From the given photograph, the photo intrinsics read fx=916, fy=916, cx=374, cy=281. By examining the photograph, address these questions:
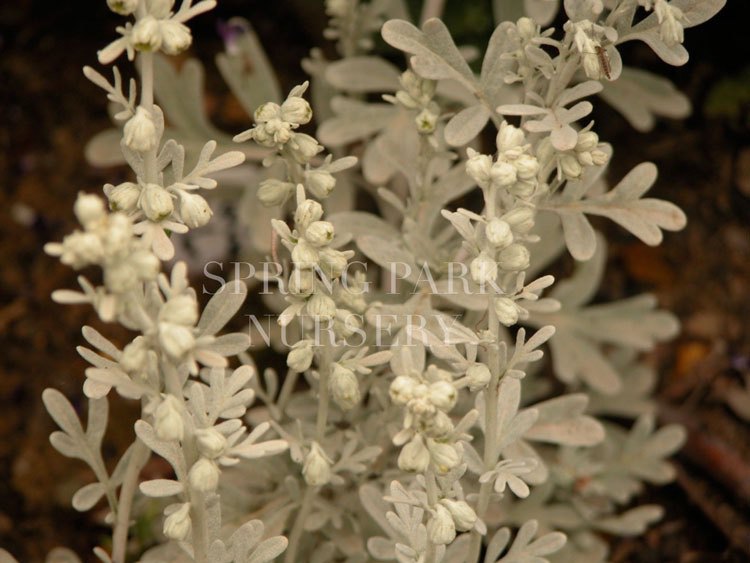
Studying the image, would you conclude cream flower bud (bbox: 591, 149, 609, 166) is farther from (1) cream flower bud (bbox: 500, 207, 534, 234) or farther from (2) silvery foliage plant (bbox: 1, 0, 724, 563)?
(1) cream flower bud (bbox: 500, 207, 534, 234)

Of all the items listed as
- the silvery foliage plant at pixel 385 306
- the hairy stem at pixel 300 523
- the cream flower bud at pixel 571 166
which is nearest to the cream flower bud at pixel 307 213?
the silvery foliage plant at pixel 385 306

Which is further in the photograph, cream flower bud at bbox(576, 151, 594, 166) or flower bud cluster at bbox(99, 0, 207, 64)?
cream flower bud at bbox(576, 151, 594, 166)

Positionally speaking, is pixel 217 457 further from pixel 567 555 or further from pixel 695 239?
pixel 695 239

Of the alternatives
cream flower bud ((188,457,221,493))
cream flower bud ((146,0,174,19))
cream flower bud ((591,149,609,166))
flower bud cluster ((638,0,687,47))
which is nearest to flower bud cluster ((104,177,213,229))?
cream flower bud ((146,0,174,19))

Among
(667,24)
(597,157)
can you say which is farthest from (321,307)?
(667,24)

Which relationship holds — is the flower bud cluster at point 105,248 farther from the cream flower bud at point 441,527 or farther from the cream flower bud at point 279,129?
the cream flower bud at point 441,527

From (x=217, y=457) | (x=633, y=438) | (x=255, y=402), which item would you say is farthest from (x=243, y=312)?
(x=217, y=457)

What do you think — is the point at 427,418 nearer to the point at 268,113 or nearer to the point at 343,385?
the point at 343,385
